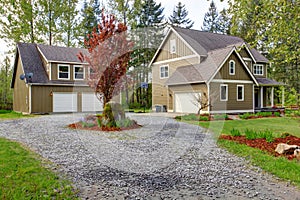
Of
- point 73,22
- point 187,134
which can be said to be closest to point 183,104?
point 187,134

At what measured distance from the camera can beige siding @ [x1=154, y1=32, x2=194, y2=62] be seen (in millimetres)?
23125

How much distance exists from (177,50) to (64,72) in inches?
403

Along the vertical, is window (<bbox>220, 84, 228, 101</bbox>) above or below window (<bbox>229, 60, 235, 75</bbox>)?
below

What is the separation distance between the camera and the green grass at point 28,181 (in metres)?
4.19

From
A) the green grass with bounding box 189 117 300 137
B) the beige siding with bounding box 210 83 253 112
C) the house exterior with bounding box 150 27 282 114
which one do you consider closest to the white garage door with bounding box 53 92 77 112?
the house exterior with bounding box 150 27 282 114

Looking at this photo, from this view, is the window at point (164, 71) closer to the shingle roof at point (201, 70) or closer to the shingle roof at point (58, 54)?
the shingle roof at point (201, 70)

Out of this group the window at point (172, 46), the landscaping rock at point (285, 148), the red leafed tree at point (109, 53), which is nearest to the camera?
the landscaping rock at point (285, 148)

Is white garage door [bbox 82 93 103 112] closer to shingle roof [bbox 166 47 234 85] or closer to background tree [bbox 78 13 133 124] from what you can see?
shingle roof [bbox 166 47 234 85]

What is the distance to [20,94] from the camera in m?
23.8

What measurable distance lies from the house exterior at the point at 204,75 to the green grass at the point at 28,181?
15.1 m

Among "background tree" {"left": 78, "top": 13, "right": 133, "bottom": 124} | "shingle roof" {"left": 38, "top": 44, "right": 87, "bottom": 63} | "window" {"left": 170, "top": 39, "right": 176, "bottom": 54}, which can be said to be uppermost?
"window" {"left": 170, "top": 39, "right": 176, "bottom": 54}

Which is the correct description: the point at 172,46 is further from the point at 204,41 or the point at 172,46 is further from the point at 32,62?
the point at 32,62

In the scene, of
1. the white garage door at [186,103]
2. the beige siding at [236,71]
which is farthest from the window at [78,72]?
the beige siding at [236,71]

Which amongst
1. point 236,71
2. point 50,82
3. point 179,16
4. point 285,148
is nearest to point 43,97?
point 50,82
